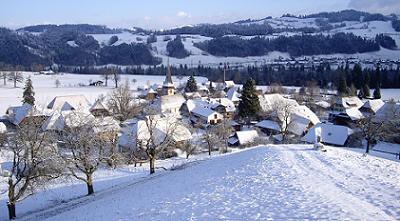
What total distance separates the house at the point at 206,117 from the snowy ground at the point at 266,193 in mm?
35248

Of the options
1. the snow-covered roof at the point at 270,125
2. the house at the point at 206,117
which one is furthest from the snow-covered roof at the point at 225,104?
the snow-covered roof at the point at 270,125

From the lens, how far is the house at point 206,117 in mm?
60562

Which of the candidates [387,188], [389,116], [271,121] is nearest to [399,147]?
[389,116]

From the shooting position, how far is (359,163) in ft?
71.3

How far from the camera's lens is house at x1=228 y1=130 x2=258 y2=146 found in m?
46.7

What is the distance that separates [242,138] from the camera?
47.0 metres

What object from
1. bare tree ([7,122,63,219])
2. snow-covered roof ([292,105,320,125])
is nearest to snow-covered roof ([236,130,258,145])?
snow-covered roof ([292,105,320,125])

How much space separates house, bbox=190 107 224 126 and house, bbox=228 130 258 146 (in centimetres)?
1162

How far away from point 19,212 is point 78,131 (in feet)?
20.4

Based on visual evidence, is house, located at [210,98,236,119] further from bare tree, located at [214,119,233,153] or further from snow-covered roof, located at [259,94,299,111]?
bare tree, located at [214,119,233,153]

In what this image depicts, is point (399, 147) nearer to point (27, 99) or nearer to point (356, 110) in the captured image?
point (356, 110)

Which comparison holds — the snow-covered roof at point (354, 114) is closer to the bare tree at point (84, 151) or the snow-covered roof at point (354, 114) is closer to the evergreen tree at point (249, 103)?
the evergreen tree at point (249, 103)

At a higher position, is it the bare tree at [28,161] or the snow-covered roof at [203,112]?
the bare tree at [28,161]

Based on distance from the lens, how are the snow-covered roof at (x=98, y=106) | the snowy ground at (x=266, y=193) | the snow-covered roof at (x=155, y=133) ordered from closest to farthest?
the snowy ground at (x=266, y=193), the snow-covered roof at (x=155, y=133), the snow-covered roof at (x=98, y=106)
